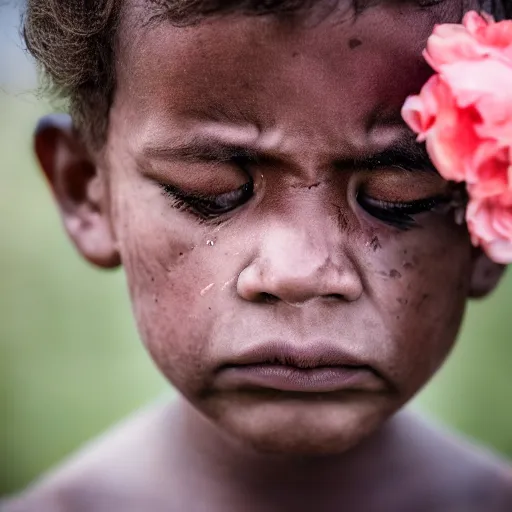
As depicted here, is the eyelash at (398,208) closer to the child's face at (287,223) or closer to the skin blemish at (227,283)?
the child's face at (287,223)

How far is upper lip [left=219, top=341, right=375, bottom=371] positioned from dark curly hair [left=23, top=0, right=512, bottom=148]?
0.41m

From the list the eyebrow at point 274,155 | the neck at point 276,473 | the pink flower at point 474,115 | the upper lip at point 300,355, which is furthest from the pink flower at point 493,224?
the neck at point 276,473

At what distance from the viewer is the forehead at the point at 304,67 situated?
41.1 inches

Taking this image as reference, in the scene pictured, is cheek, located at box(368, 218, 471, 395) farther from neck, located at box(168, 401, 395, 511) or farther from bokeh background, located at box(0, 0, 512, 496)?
bokeh background, located at box(0, 0, 512, 496)

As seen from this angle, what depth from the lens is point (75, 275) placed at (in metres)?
2.87

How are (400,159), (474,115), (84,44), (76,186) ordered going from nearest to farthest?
(474,115), (400,159), (84,44), (76,186)

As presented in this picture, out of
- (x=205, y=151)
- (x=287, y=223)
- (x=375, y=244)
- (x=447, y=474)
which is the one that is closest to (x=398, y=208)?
(x=375, y=244)

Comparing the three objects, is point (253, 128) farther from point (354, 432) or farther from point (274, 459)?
point (274, 459)

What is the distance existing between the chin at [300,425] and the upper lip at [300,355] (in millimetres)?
80

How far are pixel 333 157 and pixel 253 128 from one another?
0.34 ft

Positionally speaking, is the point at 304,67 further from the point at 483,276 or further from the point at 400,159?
the point at 483,276

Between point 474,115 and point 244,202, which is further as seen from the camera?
point 244,202

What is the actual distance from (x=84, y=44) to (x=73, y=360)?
5.45 ft

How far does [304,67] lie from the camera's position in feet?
3.44
